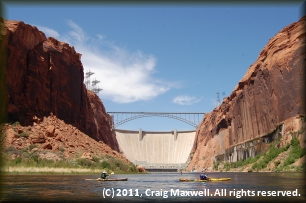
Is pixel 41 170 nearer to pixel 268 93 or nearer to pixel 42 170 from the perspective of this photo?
pixel 42 170

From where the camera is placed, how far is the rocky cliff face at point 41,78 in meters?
67.0

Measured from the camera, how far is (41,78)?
74438 millimetres

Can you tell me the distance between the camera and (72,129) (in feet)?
249

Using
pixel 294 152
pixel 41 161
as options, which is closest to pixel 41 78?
pixel 41 161

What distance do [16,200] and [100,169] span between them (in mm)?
46044

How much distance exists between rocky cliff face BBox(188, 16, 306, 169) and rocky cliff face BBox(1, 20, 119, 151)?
139ft

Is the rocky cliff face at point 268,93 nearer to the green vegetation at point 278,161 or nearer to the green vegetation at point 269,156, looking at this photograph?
the green vegetation at point 278,161

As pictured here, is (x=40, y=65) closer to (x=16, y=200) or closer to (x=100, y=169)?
(x=100, y=169)

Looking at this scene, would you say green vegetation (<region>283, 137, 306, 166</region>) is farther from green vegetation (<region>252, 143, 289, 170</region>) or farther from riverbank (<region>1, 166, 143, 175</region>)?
riverbank (<region>1, 166, 143, 175</region>)

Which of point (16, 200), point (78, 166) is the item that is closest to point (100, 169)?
point (78, 166)

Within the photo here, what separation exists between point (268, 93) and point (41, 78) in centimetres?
5170

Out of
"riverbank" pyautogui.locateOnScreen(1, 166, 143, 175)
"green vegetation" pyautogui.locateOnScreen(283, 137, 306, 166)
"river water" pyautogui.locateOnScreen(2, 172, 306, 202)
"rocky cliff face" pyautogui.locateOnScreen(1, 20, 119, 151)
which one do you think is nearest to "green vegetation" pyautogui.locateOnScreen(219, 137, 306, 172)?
"green vegetation" pyautogui.locateOnScreen(283, 137, 306, 166)

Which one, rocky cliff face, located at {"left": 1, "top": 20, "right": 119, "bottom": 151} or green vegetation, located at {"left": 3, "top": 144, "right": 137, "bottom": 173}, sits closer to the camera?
green vegetation, located at {"left": 3, "top": 144, "right": 137, "bottom": 173}

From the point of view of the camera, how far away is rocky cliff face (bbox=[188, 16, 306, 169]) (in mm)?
77312
